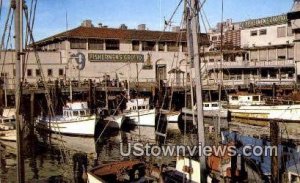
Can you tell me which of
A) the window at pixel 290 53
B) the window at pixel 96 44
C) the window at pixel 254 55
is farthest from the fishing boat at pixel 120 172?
the window at pixel 254 55

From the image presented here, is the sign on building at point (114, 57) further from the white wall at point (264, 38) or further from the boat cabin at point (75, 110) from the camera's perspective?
the white wall at point (264, 38)

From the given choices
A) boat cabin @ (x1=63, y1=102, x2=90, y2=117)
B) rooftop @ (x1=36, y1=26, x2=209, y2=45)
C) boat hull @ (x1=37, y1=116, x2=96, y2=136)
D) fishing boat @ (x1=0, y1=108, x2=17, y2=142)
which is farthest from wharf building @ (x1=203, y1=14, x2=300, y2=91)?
fishing boat @ (x1=0, y1=108, x2=17, y2=142)

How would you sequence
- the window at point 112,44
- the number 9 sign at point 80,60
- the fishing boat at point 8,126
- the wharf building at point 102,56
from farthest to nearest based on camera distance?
the window at point 112,44
the number 9 sign at point 80,60
the wharf building at point 102,56
the fishing boat at point 8,126

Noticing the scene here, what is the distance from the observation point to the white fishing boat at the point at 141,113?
46688mm

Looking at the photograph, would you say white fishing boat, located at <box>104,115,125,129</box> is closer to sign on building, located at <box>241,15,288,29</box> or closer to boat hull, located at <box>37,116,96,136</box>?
boat hull, located at <box>37,116,96,136</box>

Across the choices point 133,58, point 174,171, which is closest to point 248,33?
point 133,58

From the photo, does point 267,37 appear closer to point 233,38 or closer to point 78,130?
point 233,38

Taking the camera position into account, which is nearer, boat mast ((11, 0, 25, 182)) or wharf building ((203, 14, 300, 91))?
boat mast ((11, 0, 25, 182))

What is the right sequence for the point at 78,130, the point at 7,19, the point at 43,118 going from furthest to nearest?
the point at 43,118
the point at 78,130
the point at 7,19

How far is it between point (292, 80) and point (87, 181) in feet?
153

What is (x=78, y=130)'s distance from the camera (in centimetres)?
4125

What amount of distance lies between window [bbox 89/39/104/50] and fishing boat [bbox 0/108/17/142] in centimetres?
1886

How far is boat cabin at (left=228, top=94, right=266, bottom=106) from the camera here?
49.8m

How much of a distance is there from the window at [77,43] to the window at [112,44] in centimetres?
385
